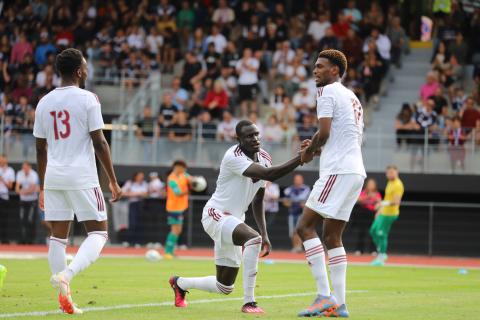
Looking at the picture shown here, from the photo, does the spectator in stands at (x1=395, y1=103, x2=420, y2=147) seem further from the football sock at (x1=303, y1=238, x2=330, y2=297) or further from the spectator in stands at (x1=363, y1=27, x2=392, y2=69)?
the football sock at (x1=303, y1=238, x2=330, y2=297)

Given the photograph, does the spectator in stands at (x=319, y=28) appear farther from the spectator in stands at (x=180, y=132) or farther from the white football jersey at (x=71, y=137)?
the white football jersey at (x=71, y=137)

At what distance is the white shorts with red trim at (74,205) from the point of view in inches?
399

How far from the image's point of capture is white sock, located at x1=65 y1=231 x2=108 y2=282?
9992 millimetres

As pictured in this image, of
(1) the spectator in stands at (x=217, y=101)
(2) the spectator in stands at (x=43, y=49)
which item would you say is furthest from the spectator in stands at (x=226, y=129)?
(2) the spectator in stands at (x=43, y=49)

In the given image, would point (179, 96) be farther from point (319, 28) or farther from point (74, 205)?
point (74, 205)

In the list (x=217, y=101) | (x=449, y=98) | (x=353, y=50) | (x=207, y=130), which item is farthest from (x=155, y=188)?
(x=449, y=98)

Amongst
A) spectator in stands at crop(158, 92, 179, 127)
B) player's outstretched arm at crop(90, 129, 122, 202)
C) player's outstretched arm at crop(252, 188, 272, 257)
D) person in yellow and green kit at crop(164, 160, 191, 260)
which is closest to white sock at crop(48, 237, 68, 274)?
player's outstretched arm at crop(90, 129, 122, 202)

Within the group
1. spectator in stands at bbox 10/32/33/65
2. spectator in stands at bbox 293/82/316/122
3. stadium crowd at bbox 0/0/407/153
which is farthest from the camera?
spectator in stands at bbox 10/32/33/65

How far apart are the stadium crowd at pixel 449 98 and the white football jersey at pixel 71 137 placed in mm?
16801

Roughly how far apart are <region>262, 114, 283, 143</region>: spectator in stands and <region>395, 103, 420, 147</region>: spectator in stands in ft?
9.14

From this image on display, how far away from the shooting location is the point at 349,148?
10.3 meters

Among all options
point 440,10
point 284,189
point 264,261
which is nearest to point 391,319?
point 264,261

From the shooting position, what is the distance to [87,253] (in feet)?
33.2

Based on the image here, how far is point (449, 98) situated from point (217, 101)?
5.85m
